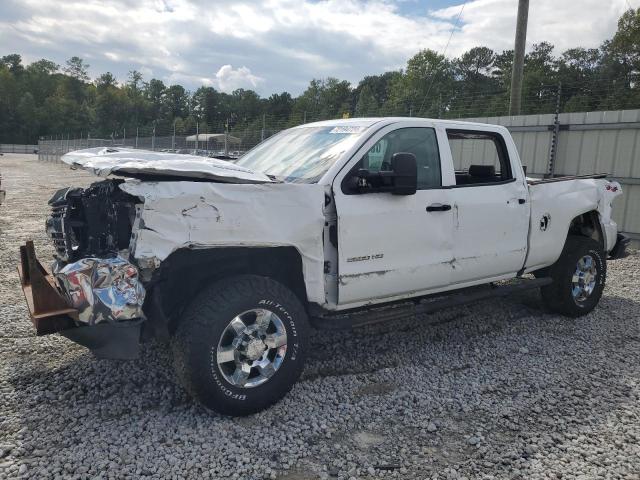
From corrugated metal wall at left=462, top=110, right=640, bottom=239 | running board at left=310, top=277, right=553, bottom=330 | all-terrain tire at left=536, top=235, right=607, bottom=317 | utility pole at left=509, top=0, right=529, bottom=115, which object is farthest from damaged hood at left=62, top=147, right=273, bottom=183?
utility pole at left=509, top=0, right=529, bottom=115

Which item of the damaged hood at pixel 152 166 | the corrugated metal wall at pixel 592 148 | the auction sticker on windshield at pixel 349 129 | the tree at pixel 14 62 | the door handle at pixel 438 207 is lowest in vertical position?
the door handle at pixel 438 207

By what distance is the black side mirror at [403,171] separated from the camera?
3.73m

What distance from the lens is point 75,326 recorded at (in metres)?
3.20

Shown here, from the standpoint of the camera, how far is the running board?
12.8ft

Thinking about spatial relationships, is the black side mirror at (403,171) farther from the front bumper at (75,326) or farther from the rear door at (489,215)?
the front bumper at (75,326)

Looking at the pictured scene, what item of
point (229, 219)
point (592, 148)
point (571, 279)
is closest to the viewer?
point (229, 219)

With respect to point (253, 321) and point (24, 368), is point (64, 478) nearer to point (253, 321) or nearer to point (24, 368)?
point (253, 321)

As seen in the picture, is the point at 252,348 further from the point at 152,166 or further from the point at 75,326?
the point at 152,166

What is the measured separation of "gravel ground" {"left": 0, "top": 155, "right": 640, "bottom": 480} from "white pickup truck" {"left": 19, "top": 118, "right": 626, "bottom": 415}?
38 centimetres

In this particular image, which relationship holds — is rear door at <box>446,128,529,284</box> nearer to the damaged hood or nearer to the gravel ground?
the gravel ground

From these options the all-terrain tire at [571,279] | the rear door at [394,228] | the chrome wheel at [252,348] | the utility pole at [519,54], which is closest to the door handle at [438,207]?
the rear door at [394,228]

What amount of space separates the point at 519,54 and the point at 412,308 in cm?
1021

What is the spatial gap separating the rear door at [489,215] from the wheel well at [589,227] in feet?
4.13

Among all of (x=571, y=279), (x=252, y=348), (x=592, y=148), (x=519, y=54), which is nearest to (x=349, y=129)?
(x=252, y=348)
